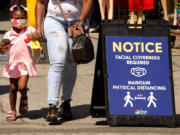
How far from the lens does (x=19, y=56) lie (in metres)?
Answer: 7.70

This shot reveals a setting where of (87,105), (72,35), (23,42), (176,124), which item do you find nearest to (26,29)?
(23,42)

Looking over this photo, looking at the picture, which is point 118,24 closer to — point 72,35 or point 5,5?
point 72,35

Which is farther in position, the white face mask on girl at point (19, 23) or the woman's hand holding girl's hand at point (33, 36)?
the white face mask on girl at point (19, 23)

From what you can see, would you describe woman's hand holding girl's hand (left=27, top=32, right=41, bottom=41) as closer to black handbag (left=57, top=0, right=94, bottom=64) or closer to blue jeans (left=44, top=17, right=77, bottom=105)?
blue jeans (left=44, top=17, right=77, bottom=105)

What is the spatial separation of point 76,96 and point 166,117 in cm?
205

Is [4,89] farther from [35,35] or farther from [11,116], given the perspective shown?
[35,35]

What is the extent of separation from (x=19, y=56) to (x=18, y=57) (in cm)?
2

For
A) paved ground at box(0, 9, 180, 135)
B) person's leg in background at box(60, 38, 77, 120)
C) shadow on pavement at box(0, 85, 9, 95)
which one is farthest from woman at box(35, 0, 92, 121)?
shadow on pavement at box(0, 85, 9, 95)

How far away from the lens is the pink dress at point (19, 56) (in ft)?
25.1

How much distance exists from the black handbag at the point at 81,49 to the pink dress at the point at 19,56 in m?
0.70

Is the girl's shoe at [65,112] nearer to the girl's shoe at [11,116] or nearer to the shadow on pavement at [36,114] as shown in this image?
the shadow on pavement at [36,114]

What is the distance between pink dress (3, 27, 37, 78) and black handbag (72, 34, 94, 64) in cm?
70

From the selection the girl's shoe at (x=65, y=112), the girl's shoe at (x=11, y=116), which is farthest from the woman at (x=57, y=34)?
the girl's shoe at (x=11, y=116)

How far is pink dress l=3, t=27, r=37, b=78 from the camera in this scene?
301 inches
